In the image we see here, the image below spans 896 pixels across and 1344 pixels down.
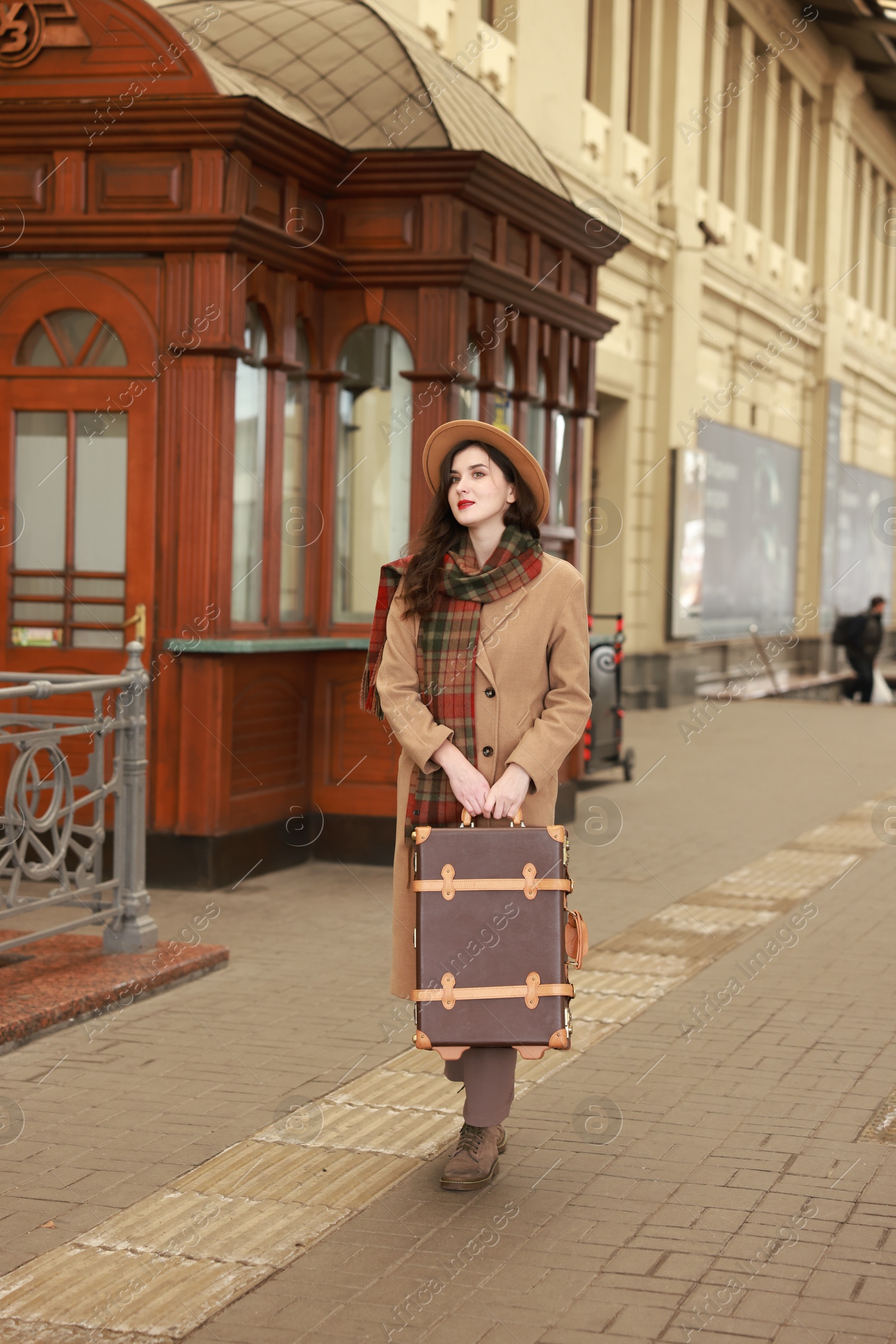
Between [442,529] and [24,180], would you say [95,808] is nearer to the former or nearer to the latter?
[442,529]

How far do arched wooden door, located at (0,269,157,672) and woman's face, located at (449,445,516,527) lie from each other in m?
4.11

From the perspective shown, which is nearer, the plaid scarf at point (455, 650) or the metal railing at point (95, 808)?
the plaid scarf at point (455, 650)

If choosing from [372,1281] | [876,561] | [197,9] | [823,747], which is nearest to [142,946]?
[372,1281]

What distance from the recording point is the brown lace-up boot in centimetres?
412

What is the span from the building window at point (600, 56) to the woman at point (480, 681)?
53.7ft

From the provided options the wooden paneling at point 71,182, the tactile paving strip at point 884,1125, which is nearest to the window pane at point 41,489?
the wooden paneling at point 71,182

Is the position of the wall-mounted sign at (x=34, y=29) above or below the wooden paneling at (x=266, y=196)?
above

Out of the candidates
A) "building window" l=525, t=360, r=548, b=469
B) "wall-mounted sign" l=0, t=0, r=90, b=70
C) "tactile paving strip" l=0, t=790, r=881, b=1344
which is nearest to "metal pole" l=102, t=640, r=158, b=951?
"tactile paving strip" l=0, t=790, r=881, b=1344

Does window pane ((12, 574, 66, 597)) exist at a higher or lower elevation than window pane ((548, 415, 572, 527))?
lower

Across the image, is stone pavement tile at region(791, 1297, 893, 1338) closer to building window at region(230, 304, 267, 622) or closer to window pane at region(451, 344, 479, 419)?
building window at region(230, 304, 267, 622)

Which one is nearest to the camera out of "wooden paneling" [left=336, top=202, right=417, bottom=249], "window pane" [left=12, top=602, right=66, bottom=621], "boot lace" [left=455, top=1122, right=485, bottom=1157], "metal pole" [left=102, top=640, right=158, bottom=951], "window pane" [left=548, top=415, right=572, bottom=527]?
"boot lace" [left=455, top=1122, right=485, bottom=1157]

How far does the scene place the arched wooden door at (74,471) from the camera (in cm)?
802

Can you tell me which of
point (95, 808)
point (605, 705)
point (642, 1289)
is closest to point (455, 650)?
point (642, 1289)

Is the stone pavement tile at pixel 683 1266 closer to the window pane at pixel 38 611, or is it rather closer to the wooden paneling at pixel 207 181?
the window pane at pixel 38 611
